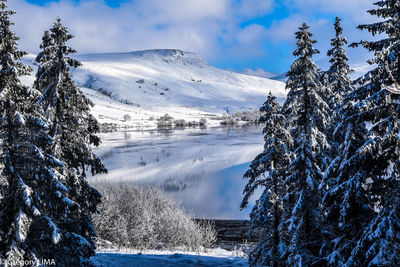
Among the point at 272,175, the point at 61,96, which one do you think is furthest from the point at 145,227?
the point at 61,96

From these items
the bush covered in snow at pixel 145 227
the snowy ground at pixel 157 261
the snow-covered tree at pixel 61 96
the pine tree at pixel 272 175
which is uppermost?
the snow-covered tree at pixel 61 96

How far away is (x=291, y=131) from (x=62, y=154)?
1038cm

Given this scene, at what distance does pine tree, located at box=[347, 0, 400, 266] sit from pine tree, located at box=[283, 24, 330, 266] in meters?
2.80

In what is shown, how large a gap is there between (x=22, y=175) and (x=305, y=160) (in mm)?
9471

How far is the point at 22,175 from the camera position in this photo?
929cm

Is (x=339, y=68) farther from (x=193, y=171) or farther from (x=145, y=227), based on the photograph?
(x=193, y=171)

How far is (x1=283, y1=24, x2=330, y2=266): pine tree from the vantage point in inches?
430

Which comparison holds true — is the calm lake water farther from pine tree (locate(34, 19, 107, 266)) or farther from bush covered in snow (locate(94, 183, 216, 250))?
pine tree (locate(34, 19, 107, 266))

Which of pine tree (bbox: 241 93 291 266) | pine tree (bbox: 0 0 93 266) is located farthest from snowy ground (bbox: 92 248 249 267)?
pine tree (bbox: 0 0 93 266)

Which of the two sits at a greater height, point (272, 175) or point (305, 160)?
point (305, 160)

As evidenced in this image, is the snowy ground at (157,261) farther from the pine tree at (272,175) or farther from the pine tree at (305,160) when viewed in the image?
the pine tree at (305,160)

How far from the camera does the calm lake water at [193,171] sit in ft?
133

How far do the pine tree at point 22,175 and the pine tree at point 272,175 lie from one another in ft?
24.8

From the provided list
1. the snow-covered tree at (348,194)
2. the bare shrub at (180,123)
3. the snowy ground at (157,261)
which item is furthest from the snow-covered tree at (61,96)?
the bare shrub at (180,123)
